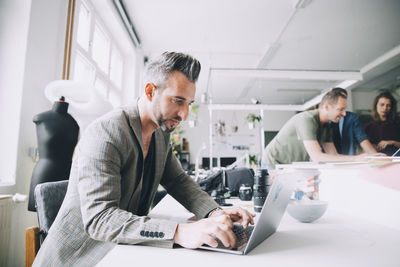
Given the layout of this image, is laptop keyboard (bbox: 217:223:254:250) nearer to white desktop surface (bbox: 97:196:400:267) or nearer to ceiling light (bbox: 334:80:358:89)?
white desktop surface (bbox: 97:196:400:267)

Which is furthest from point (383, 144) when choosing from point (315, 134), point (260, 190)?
point (260, 190)

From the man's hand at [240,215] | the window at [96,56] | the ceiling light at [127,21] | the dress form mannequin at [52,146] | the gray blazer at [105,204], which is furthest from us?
the ceiling light at [127,21]

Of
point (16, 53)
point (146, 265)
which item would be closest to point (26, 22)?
point (16, 53)

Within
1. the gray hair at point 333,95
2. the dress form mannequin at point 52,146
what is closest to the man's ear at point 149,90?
the dress form mannequin at point 52,146

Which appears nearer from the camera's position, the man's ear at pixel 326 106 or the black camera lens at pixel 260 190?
the black camera lens at pixel 260 190

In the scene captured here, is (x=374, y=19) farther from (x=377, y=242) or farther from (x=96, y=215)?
(x=96, y=215)

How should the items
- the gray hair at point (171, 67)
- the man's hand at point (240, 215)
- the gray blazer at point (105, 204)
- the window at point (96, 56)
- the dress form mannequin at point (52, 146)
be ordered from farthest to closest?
1. the window at point (96, 56)
2. the dress form mannequin at point (52, 146)
3. the gray hair at point (171, 67)
4. the man's hand at point (240, 215)
5. the gray blazer at point (105, 204)

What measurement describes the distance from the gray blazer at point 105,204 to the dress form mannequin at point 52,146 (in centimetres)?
90

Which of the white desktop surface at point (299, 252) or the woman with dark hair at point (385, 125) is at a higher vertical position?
the woman with dark hair at point (385, 125)

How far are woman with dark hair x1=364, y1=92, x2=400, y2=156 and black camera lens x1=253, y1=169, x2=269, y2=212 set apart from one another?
54.1 inches

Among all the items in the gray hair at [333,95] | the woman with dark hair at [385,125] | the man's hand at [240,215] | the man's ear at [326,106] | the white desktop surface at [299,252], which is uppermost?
the gray hair at [333,95]

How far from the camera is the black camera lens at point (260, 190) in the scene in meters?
1.03

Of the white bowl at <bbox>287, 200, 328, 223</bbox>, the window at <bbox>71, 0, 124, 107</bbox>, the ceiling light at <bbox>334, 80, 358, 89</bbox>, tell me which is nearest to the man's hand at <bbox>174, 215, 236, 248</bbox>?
the white bowl at <bbox>287, 200, 328, 223</bbox>

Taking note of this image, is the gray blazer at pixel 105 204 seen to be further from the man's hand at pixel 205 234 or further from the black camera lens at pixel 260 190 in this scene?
the black camera lens at pixel 260 190
